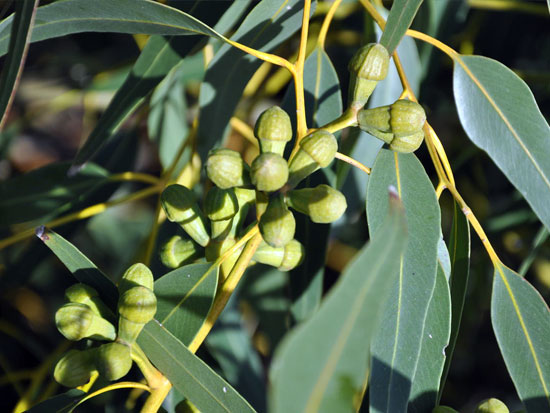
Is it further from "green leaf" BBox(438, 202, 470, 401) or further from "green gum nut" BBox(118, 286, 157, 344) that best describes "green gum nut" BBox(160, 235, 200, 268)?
"green leaf" BBox(438, 202, 470, 401)

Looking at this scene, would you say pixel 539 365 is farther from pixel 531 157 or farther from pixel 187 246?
pixel 187 246

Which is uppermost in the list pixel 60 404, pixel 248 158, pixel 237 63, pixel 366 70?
pixel 366 70

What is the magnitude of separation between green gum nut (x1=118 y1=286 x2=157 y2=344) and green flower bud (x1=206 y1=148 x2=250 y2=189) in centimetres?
16

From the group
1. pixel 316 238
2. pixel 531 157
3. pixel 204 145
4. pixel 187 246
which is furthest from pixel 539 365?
pixel 204 145

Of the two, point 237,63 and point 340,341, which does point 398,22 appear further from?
point 340,341

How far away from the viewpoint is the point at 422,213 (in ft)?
2.97

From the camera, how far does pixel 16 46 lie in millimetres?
836

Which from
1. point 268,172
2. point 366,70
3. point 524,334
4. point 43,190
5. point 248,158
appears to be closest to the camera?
point 268,172

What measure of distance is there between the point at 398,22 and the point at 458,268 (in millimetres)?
399

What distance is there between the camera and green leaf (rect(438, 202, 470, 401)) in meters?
0.99

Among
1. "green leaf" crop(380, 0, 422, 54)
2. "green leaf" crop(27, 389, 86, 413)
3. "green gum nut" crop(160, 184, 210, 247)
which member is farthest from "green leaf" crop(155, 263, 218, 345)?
"green leaf" crop(380, 0, 422, 54)

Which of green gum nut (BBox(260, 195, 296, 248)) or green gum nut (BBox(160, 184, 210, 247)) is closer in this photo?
green gum nut (BBox(260, 195, 296, 248))

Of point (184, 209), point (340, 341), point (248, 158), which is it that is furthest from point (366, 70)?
point (248, 158)

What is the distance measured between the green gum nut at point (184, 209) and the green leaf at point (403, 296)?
23 centimetres
